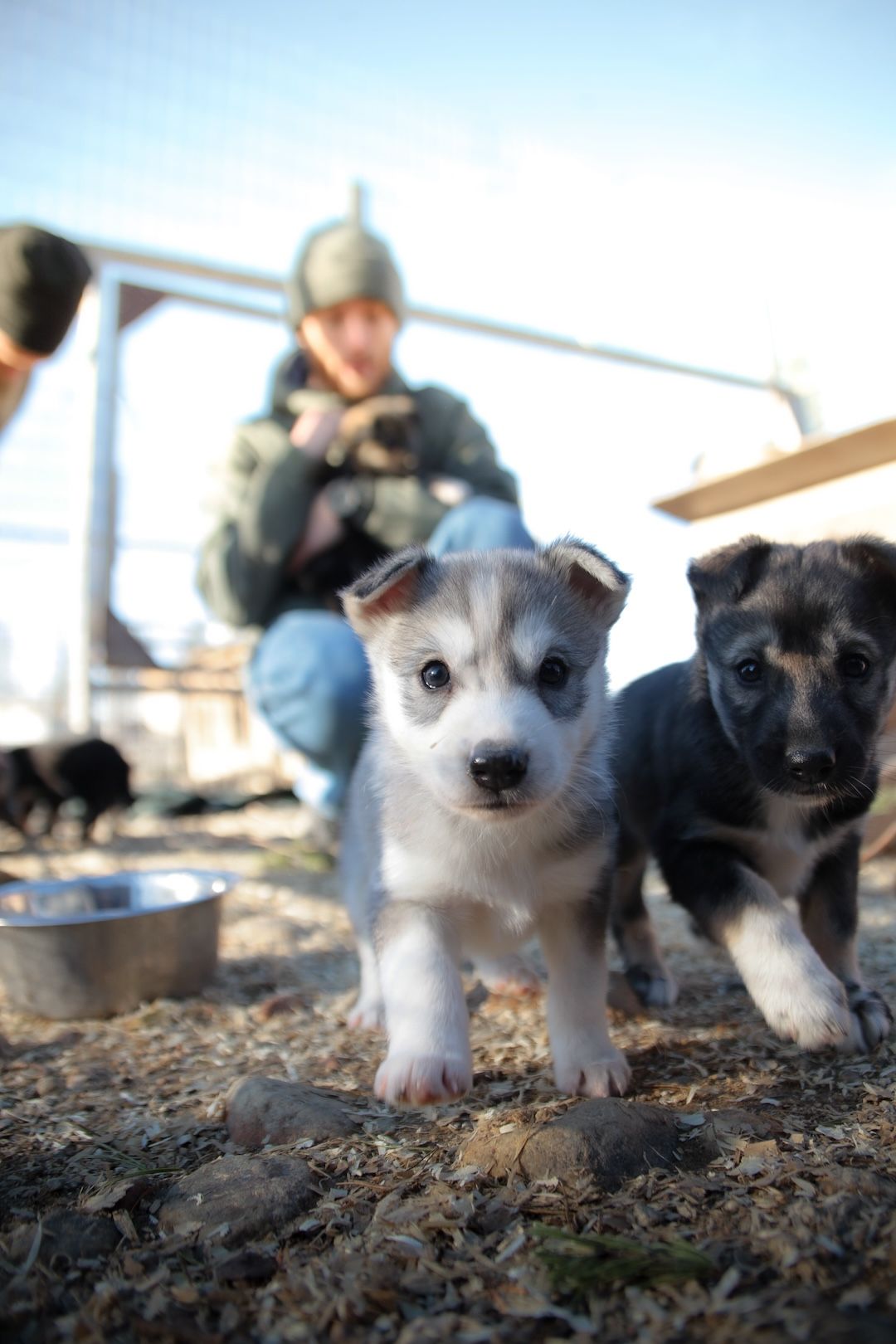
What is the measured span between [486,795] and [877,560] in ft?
4.37

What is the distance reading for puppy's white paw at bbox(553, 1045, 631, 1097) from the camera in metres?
2.12

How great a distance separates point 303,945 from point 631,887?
4.98 feet

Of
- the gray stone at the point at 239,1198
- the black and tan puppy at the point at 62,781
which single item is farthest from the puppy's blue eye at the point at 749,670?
the black and tan puppy at the point at 62,781

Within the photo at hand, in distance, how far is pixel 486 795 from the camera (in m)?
1.99

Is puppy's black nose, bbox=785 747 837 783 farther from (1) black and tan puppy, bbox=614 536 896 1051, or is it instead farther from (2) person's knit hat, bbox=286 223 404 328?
(2) person's knit hat, bbox=286 223 404 328

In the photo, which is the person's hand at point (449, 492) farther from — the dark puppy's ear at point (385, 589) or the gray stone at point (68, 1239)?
the gray stone at point (68, 1239)

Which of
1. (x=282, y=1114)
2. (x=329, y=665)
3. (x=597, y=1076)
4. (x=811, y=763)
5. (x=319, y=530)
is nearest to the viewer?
(x=282, y=1114)

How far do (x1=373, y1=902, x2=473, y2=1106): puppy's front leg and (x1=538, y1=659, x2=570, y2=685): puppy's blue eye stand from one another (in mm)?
612

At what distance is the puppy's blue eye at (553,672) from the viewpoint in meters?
2.32

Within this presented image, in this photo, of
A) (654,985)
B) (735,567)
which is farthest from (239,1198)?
(735,567)

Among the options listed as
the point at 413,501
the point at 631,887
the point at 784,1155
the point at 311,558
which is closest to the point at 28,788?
the point at 311,558

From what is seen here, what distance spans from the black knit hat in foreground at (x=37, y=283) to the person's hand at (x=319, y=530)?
1.66 m

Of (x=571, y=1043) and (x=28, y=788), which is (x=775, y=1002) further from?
(x=28, y=788)

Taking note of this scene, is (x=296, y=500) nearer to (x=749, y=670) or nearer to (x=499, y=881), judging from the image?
(x=749, y=670)
